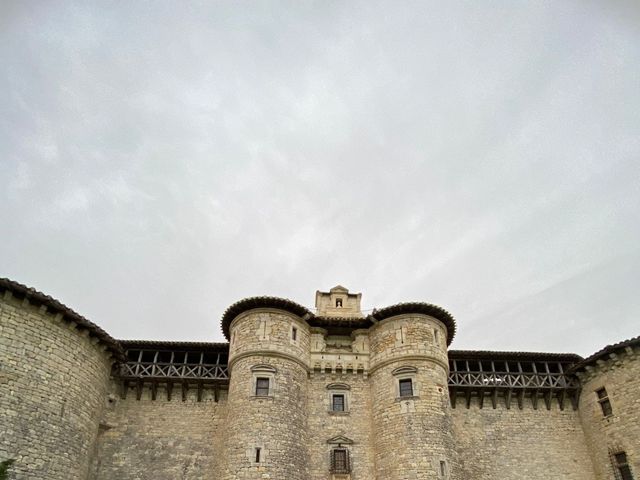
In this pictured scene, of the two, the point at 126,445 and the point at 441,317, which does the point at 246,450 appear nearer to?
the point at 126,445

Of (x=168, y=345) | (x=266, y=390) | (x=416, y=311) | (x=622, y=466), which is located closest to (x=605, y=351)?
(x=622, y=466)

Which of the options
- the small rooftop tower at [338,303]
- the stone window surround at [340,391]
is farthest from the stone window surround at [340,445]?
the small rooftop tower at [338,303]

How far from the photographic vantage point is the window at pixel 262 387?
77.2ft

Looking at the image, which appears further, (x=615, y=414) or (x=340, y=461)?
(x=615, y=414)

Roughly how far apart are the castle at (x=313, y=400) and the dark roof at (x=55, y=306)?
6 cm

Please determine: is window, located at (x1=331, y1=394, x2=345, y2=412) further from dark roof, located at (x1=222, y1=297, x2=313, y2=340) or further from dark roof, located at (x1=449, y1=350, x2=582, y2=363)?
dark roof, located at (x1=449, y1=350, x2=582, y2=363)

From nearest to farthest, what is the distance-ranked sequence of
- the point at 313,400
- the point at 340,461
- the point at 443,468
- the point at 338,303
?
the point at 443,468, the point at 340,461, the point at 313,400, the point at 338,303

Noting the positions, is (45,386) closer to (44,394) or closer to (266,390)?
(44,394)

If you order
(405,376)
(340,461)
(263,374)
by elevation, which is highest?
(405,376)

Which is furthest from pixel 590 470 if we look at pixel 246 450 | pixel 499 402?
pixel 246 450

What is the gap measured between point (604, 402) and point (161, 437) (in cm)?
2126

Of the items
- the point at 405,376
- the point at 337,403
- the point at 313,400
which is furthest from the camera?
the point at 337,403

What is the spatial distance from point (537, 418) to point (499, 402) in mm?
1991

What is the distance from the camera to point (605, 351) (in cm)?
2523
